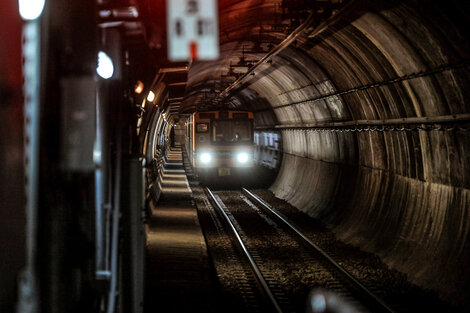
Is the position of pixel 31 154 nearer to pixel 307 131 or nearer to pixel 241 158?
pixel 307 131

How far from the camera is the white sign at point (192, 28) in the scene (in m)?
5.79

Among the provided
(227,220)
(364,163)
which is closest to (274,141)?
(227,220)

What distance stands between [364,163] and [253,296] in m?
5.62

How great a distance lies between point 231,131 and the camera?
23312 mm

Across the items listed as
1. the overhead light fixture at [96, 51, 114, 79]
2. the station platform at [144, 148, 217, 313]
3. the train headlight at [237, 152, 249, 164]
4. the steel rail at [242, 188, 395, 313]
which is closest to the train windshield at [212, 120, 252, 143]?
the train headlight at [237, 152, 249, 164]

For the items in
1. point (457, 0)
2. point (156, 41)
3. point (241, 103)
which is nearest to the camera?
point (156, 41)

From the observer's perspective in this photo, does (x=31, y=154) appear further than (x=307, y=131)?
No

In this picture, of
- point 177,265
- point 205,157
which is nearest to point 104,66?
point 177,265

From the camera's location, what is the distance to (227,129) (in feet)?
76.4

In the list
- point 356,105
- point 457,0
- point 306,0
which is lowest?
point 356,105

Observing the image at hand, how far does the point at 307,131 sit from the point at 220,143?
5748mm

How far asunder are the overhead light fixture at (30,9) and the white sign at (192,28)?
2705 mm

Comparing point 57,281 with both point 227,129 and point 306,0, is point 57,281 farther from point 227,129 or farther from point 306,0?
point 227,129

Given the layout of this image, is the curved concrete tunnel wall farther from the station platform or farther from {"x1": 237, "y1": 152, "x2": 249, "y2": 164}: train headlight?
{"x1": 237, "y1": 152, "x2": 249, "y2": 164}: train headlight
